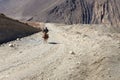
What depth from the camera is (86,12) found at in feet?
563

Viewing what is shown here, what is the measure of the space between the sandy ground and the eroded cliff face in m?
138

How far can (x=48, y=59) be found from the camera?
20.3 metres

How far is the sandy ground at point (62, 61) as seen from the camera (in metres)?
16.9

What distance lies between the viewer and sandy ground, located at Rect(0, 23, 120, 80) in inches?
667

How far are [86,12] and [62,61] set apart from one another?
15309 centimetres

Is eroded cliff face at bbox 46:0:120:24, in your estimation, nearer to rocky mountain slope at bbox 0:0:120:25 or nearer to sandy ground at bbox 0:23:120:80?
rocky mountain slope at bbox 0:0:120:25

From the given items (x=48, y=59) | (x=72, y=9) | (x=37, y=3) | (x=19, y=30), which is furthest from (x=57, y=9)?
(x=48, y=59)

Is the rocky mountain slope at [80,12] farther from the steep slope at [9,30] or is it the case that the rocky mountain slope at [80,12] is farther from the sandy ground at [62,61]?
the sandy ground at [62,61]

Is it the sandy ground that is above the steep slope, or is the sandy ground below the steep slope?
below

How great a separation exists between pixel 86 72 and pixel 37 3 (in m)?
175

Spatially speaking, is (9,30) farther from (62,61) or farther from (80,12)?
(80,12)

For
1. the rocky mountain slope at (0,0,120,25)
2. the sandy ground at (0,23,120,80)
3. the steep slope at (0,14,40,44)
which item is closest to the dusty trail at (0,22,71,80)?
the sandy ground at (0,23,120,80)

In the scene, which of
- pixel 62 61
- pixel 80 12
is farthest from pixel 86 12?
pixel 62 61

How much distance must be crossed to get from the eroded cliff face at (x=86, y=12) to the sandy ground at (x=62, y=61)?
13819cm
